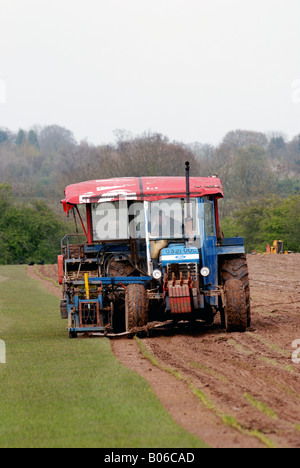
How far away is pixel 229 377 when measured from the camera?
10641 millimetres

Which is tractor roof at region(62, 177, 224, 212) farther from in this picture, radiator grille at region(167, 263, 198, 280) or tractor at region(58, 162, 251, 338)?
radiator grille at region(167, 263, 198, 280)

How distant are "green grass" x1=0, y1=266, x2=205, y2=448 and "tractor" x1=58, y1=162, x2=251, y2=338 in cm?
100

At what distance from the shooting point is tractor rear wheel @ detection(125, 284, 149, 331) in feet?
50.0

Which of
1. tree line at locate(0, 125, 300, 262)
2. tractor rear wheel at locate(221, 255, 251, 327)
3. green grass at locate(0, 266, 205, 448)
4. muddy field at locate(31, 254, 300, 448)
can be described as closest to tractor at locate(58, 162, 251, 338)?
tractor rear wheel at locate(221, 255, 251, 327)

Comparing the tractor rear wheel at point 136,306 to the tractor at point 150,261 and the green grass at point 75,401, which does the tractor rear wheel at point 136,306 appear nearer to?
the tractor at point 150,261

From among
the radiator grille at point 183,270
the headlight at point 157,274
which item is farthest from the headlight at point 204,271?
the headlight at point 157,274

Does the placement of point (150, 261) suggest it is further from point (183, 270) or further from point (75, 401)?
point (75, 401)

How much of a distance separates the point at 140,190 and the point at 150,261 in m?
1.46

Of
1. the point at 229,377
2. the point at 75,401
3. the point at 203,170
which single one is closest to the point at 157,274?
the point at 229,377

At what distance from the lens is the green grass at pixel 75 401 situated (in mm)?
7520

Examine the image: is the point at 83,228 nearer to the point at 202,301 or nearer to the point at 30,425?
the point at 202,301

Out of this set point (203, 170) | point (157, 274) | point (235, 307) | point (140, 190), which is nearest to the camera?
point (235, 307)

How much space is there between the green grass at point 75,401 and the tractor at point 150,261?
1000mm
